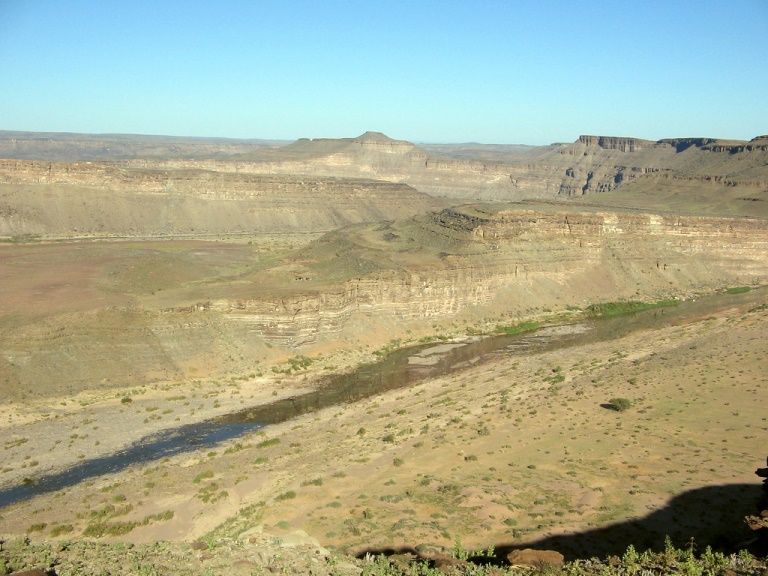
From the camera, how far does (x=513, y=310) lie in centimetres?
5922

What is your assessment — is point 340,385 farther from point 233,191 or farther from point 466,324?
point 233,191

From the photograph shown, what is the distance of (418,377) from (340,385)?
4772 mm

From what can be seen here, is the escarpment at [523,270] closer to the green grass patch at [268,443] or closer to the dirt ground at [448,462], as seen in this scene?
the dirt ground at [448,462]

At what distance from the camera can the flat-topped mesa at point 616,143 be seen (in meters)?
168

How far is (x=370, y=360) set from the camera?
152 ft

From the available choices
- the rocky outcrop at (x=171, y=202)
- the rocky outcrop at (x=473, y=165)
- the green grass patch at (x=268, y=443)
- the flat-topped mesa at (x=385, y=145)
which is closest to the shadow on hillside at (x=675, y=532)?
the green grass patch at (x=268, y=443)

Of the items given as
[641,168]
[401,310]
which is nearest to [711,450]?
[401,310]

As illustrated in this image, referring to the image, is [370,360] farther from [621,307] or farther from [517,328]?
[621,307]

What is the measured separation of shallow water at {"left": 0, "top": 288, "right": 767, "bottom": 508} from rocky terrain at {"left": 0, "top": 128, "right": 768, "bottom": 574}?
78cm

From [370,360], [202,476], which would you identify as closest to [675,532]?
[202,476]

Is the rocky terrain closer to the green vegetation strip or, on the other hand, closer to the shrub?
the green vegetation strip

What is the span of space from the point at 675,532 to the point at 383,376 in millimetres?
25362

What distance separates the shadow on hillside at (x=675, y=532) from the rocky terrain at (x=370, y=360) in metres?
0.10

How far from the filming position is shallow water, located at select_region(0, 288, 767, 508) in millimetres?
28578
